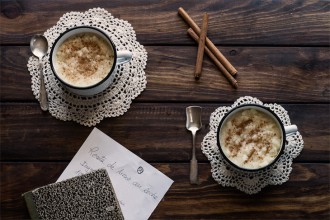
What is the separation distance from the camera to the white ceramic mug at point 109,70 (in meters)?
1.40

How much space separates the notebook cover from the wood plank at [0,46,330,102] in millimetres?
249

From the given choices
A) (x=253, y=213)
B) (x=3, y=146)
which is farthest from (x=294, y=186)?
(x=3, y=146)

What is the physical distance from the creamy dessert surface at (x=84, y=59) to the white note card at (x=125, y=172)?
0.48 ft

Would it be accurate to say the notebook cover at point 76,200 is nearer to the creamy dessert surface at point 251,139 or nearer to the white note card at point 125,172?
the white note card at point 125,172

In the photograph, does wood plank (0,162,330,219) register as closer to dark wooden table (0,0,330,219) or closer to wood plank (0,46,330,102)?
dark wooden table (0,0,330,219)

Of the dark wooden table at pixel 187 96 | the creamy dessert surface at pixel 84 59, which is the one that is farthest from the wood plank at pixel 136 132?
the creamy dessert surface at pixel 84 59

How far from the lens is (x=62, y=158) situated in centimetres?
146

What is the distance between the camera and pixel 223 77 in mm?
1487

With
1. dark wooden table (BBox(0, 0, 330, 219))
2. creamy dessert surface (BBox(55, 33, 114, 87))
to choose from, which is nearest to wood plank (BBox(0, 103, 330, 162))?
dark wooden table (BBox(0, 0, 330, 219))

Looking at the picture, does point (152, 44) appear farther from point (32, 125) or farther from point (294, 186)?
point (294, 186)

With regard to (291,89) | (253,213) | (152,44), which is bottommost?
(253,213)

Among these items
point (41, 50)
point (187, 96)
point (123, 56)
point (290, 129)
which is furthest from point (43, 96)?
point (290, 129)

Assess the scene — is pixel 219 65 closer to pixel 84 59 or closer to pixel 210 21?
pixel 210 21

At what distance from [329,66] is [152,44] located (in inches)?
19.1
